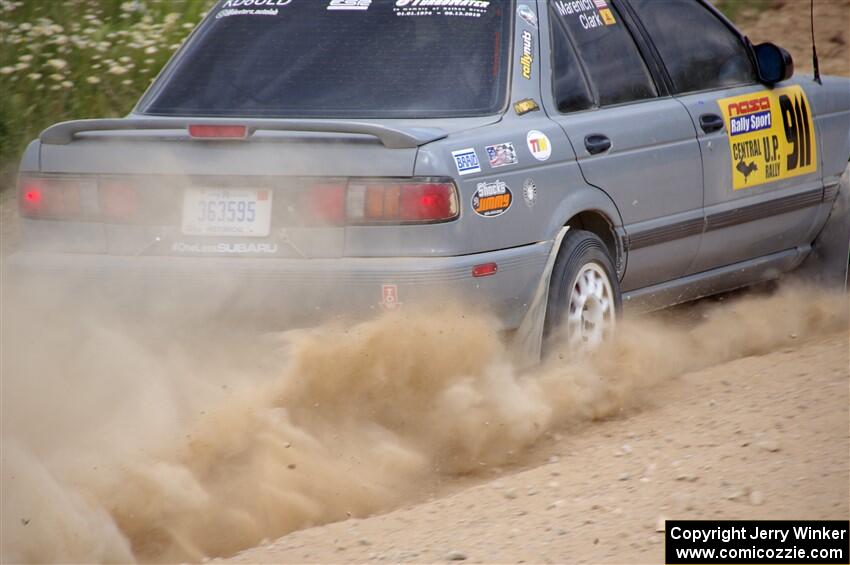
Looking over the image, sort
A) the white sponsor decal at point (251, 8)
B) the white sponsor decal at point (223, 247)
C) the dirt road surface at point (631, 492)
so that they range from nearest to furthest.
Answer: the dirt road surface at point (631, 492) < the white sponsor decal at point (223, 247) < the white sponsor decal at point (251, 8)

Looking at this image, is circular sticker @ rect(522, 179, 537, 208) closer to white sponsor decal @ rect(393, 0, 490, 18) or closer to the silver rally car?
the silver rally car

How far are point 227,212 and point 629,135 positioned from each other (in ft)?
5.87

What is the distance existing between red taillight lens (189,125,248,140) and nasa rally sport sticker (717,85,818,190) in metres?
2.47

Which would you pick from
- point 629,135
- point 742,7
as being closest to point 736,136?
point 629,135

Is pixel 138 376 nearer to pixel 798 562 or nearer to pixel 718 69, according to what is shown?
pixel 798 562

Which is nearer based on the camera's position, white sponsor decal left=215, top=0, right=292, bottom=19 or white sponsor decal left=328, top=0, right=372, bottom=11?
white sponsor decal left=328, top=0, right=372, bottom=11

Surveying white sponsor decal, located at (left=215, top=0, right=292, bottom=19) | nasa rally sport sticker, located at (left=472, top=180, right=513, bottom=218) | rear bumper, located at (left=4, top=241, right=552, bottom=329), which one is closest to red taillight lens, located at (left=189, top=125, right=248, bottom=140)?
rear bumper, located at (left=4, top=241, right=552, bottom=329)

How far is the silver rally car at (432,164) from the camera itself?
471 cm

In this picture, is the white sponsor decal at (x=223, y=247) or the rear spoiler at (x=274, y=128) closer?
the rear spoiler at (x=274, y=128)

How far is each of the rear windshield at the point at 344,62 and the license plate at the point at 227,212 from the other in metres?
0.61

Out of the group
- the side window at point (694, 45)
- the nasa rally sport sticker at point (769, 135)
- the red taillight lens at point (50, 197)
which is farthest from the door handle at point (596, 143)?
the red taillight lens at point (50, 197)

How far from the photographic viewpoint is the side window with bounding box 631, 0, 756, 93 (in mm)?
6168

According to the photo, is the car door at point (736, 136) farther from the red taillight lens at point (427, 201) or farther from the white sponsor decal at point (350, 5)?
the red taillight lens at point (427, 201)

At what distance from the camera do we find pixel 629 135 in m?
5.61
